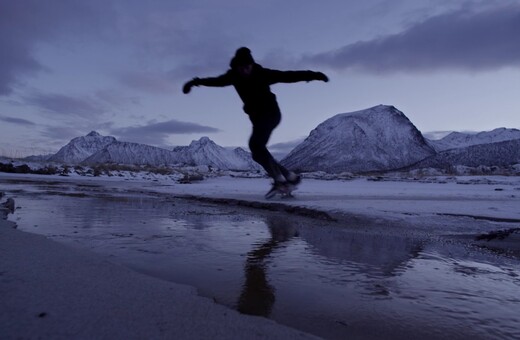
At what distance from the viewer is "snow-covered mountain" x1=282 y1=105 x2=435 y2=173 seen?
51.0 meters

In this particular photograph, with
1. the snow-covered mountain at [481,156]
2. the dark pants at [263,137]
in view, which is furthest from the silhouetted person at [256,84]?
the snow-covered mountain at [481,156]

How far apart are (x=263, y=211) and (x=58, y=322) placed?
4.74 m

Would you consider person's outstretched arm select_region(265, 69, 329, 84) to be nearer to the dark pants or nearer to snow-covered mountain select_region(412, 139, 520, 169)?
the dark pants

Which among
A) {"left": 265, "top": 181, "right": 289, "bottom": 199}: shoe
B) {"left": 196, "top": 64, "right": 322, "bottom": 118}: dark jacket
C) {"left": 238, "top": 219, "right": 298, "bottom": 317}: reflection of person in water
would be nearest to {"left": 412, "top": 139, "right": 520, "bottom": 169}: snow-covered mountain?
{"left": 265, "top": 181, "right": 289, "bottom": 199}: shoe

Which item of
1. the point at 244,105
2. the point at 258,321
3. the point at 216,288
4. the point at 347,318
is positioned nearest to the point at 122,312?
the point at 258,321

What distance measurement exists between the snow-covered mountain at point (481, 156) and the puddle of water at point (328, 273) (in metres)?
34.3

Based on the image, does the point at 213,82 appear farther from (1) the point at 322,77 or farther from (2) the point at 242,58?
(1) the point at 322,77

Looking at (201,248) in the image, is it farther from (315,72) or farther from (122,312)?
(315,72)

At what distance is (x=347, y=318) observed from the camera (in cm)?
143

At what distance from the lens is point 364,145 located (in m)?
54.1

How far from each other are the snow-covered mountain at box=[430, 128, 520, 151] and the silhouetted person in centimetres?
5417

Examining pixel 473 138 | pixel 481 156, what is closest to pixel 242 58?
pixel 481 156

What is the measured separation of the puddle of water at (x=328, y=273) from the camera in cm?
144

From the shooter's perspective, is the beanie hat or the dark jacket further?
the dark jacket
